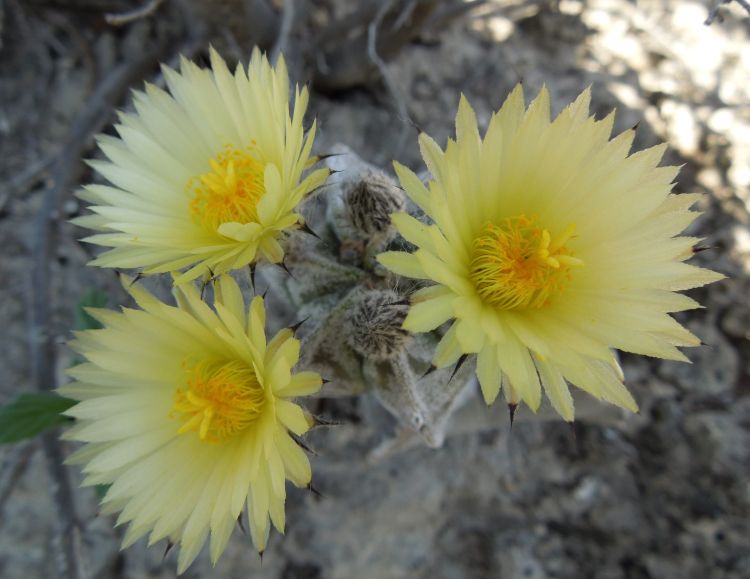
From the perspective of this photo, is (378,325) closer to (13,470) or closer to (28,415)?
(28,415)

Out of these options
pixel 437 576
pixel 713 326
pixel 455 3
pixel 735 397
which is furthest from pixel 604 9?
pixel 437 576

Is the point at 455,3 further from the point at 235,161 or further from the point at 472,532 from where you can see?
the point at 472,532

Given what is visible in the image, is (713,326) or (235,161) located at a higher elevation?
(235,161)

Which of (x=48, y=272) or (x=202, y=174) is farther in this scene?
(x=48, y=272)

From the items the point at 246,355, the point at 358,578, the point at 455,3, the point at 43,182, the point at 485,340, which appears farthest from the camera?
the point at 43,182

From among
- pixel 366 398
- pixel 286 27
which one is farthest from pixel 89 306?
pixel 286 27

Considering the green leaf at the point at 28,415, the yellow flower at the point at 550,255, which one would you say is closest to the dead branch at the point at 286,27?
the yellow flower at the point at 550,255
